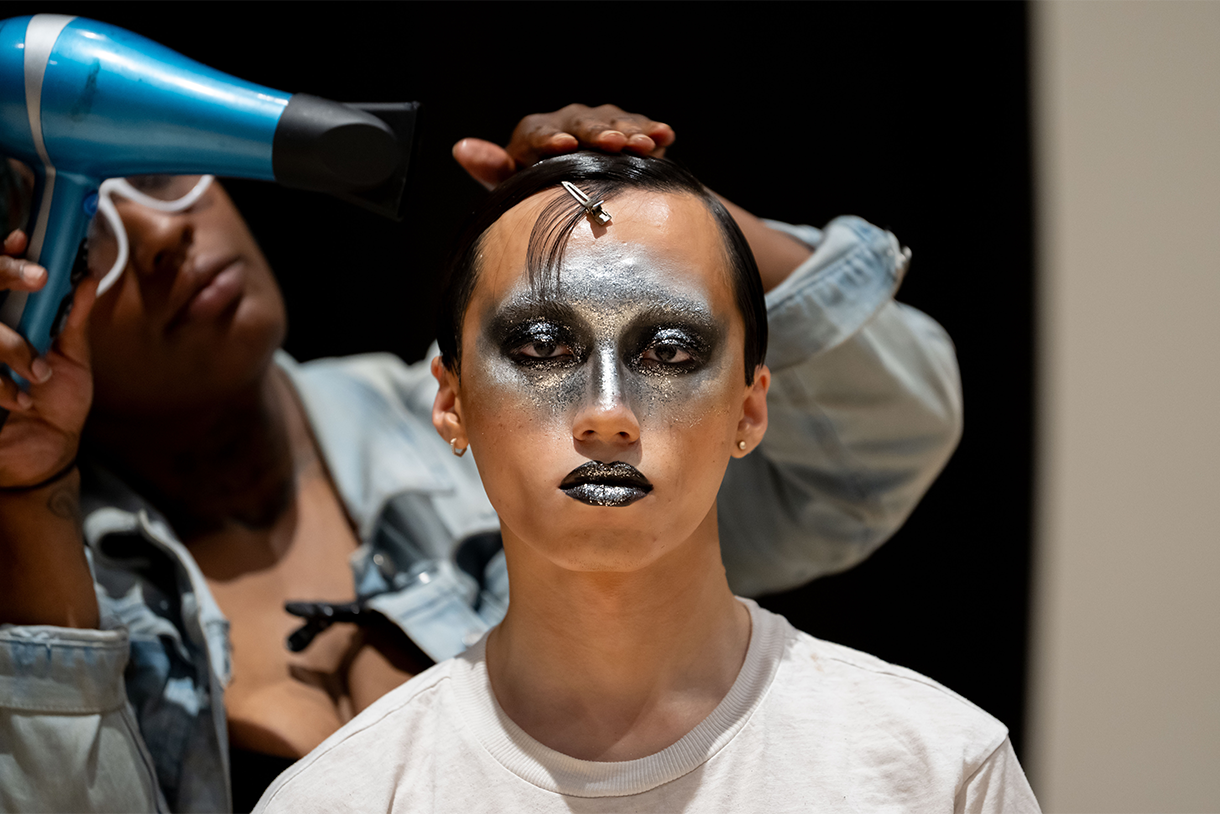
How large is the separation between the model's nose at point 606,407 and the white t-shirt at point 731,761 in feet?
0.78

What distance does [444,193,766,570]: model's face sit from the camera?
72 cm

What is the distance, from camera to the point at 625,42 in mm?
1396

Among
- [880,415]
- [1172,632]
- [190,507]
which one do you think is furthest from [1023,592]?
[190,507]

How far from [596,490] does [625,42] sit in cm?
86

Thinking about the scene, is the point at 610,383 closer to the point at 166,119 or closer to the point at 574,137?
the point at 574,137

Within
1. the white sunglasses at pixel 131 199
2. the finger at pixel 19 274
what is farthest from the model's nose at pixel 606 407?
the white sunglasses at pixel 131 199

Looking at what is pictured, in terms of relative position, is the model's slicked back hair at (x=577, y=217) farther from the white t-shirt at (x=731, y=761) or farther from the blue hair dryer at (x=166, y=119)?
the white t-shirt at (x=731, y=761)

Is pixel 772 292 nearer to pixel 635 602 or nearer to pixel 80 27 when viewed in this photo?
pixel 635 602

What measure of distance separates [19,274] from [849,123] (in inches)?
37.9

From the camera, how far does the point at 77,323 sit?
0.92 metres

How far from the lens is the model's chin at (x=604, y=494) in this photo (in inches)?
28.1

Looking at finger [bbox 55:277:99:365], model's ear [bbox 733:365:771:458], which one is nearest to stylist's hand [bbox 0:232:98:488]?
finger [bbox 55:277:99:365]

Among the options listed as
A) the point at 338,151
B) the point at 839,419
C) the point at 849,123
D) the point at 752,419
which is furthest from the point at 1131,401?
the point at 338,151

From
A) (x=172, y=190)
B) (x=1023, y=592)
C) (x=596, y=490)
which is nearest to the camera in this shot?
(x=596, y=490)
